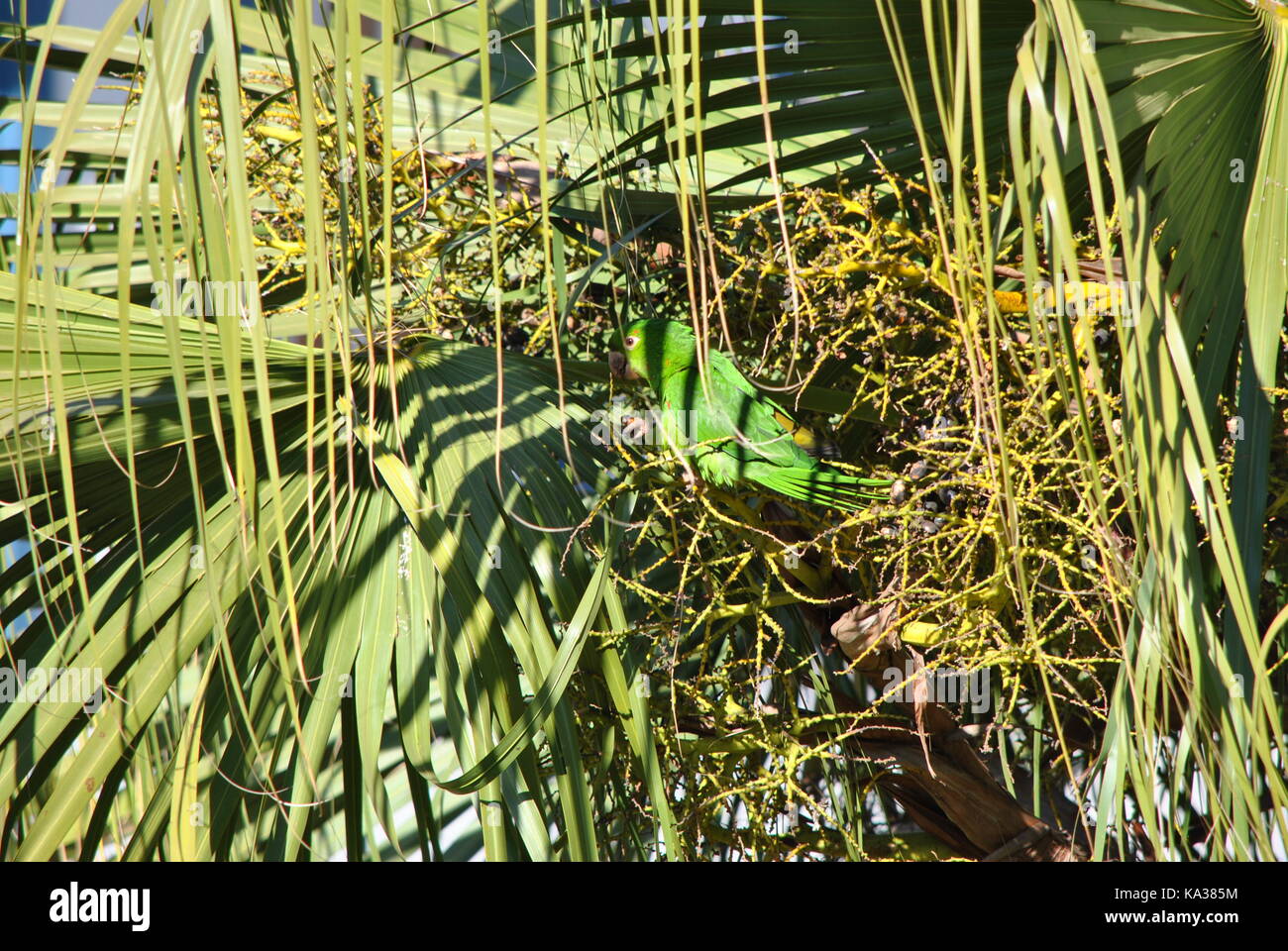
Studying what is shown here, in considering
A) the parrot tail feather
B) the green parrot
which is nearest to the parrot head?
the green parrot

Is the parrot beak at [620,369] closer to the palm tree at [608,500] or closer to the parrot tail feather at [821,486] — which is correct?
the palm tree at [608,500]

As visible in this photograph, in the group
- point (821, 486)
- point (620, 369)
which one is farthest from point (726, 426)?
point (620, 369)

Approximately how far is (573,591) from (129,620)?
20.3 inches

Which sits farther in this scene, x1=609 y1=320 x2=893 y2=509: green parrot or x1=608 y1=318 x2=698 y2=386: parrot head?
x1=608 y1=318 x2=698 y2=386: parrot head

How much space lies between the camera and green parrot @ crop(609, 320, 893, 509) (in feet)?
3.80

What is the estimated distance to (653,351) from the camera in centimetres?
133

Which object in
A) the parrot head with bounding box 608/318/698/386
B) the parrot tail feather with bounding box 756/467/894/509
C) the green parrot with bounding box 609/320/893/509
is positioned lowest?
the parrot tail feather with bounding box 756/467/894/509

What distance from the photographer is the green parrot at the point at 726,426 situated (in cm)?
116

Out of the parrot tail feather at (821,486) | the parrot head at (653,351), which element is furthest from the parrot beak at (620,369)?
the parrot tail feather at (821,486)

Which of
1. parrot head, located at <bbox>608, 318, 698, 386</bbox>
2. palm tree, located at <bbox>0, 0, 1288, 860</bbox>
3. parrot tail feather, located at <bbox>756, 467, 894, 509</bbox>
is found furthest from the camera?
parrot head, located at <bbox>608, 318, 698, 386</bbox>

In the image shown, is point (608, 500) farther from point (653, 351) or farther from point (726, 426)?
point (653, 351)

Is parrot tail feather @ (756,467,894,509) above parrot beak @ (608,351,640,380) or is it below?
below

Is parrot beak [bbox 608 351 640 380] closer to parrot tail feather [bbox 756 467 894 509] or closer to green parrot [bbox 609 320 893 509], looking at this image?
green parrot [bbox 609 320 893 509]

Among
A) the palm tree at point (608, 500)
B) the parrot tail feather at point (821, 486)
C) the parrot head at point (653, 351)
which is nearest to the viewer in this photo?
the palm tree at point (608, 500)
